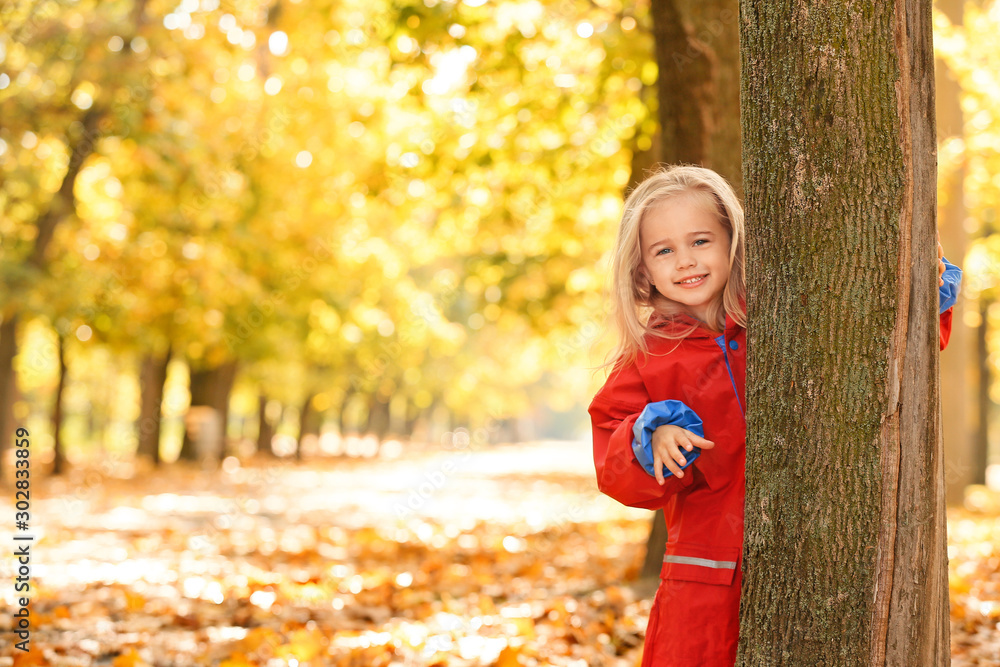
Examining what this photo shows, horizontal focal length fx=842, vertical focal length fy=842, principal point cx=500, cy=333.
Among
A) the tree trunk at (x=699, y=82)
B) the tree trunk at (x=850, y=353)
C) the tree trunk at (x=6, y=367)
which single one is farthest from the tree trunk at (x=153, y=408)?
the tree trunk at (x=850, y=353)

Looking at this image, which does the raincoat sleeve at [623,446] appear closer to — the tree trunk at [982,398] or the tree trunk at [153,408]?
the tree trunk at [982,398]

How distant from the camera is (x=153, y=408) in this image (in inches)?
812

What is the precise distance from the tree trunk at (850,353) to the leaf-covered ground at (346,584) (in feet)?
6.89

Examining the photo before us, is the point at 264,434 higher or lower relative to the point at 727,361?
lower

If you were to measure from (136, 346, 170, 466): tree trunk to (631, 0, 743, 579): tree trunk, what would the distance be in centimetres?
1695

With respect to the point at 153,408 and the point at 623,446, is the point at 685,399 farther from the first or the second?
the point at 153,408

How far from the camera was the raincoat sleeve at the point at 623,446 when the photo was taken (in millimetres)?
2121

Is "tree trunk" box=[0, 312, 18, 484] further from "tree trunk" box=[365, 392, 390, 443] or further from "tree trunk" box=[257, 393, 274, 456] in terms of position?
"tree trunk" box=[365, 392, 390, 443]

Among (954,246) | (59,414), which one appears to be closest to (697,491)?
(954,246)

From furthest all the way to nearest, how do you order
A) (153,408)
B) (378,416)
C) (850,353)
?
(378,416) → (153,408) → (850,353)

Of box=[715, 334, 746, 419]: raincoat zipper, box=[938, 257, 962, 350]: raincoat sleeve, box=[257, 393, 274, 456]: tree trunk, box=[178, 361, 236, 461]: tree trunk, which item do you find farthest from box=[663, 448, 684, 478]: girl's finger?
box=[257, 393, 274, 456]: tree trunk

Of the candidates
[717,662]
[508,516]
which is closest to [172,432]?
[508,516]

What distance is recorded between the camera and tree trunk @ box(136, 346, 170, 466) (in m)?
20.1

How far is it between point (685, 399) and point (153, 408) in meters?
20.5
